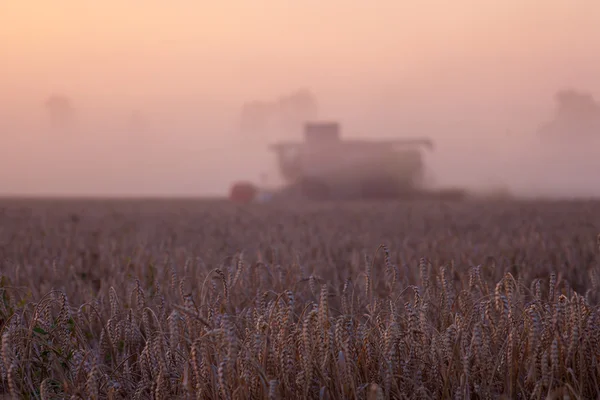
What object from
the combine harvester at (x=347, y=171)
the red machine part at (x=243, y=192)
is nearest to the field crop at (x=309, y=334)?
the combine harvester at (x=347, y=171)

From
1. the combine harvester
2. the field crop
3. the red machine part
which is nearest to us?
the field crop

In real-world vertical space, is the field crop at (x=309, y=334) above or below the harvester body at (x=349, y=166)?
below

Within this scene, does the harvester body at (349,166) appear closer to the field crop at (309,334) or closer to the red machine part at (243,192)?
the red machine part at (243,192)

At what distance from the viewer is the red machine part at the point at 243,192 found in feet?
93.1

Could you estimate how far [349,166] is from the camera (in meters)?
25.5

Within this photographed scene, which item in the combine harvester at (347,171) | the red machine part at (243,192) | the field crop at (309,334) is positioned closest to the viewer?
the field crop at (309,334)

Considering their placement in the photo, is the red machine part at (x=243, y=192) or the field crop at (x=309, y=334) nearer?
the field crop at (x=309, y=334)

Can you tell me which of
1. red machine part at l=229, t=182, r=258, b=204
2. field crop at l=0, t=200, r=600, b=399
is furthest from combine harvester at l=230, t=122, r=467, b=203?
field crop at l=0, t=200, r=600, b=399

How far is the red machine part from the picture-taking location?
2839cm

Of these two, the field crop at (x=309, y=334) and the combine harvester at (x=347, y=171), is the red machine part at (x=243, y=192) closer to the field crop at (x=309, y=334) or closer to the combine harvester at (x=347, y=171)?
the combine harvester at (x=347, y=171)

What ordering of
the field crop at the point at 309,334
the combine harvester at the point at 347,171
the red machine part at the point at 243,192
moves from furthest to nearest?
the red machine part at the point at 243,192, the combine harvester at the point at 347,171, the field crop at the point at 309,334

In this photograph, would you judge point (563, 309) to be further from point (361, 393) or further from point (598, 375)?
point (361, 393)

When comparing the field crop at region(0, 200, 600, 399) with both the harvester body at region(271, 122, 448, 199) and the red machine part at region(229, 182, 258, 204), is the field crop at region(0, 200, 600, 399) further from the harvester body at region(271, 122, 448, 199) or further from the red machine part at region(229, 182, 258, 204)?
the red machine part at region(229, 182, 258, 204)

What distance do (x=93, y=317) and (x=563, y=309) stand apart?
98.1 inches
